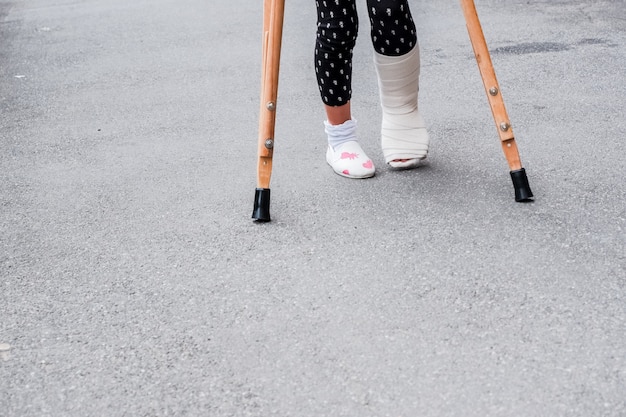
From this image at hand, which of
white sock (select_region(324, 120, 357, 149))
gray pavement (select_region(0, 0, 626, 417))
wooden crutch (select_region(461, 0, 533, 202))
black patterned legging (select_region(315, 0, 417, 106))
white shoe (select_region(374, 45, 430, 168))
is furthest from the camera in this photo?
white sock (select_region(324, 120, 357, 149))

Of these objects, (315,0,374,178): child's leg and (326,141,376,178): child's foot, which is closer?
(315,0,374,178): child's leg

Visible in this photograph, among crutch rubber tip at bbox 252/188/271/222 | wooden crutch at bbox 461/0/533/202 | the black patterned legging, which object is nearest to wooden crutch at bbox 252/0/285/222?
crutch rubber tip at bbox 252/188/271/222

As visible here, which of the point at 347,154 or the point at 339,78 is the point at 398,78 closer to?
the point at 339,78

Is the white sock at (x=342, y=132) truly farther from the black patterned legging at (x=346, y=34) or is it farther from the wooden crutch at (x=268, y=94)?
the wooden crutch at (x=268, y=94)

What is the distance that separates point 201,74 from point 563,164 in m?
2.83

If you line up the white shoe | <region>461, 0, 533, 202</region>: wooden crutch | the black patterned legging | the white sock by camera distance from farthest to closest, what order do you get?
the white sock
the white shoe
the black patterned legging
<region>461, 0, 533, 202</region>: wooden crutch

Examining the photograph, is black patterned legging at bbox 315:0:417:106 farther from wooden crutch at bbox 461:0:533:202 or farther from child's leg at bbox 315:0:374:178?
wooden crutch at bbox 461:0:533:202

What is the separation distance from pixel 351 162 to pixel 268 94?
1.84 ft

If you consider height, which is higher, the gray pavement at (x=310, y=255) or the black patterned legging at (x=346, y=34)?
the black patterned legging at (x=346, y=34)

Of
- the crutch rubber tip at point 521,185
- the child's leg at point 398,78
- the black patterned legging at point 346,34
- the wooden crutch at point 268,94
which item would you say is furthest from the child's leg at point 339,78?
the crutch rubber tip at point 521,185

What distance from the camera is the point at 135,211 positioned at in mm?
3670

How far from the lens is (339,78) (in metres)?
3.69

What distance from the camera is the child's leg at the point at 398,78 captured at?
3.49 metres

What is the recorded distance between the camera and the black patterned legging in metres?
3.47
